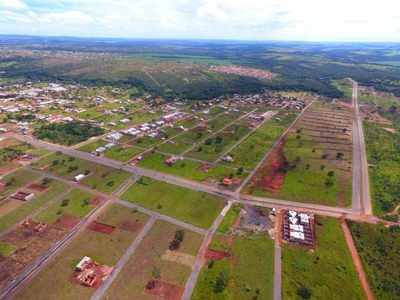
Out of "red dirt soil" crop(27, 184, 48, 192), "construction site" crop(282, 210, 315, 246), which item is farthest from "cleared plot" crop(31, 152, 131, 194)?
"construction site" crop(282, 210, 315, 246)

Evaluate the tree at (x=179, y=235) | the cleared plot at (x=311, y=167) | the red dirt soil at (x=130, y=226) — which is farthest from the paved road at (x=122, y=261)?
the cleared plot at (x=311, y=167)

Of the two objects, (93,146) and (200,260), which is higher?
(200,260)

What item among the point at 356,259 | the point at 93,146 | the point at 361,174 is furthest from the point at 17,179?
the point at 361,174

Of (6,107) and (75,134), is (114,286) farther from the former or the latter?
(6,107)

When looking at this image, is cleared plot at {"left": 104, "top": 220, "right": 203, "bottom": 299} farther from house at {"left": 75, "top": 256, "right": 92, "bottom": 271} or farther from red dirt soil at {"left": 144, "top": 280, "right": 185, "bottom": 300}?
house at {"left": 75, "top": 256, "right": 92, "bottom": 271}

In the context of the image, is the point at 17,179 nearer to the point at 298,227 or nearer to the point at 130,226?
the point at 130,226

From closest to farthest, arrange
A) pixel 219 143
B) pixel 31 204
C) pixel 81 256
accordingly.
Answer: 1. pixel 81 256
2. pixel 31 204
3. pixel 219 143
